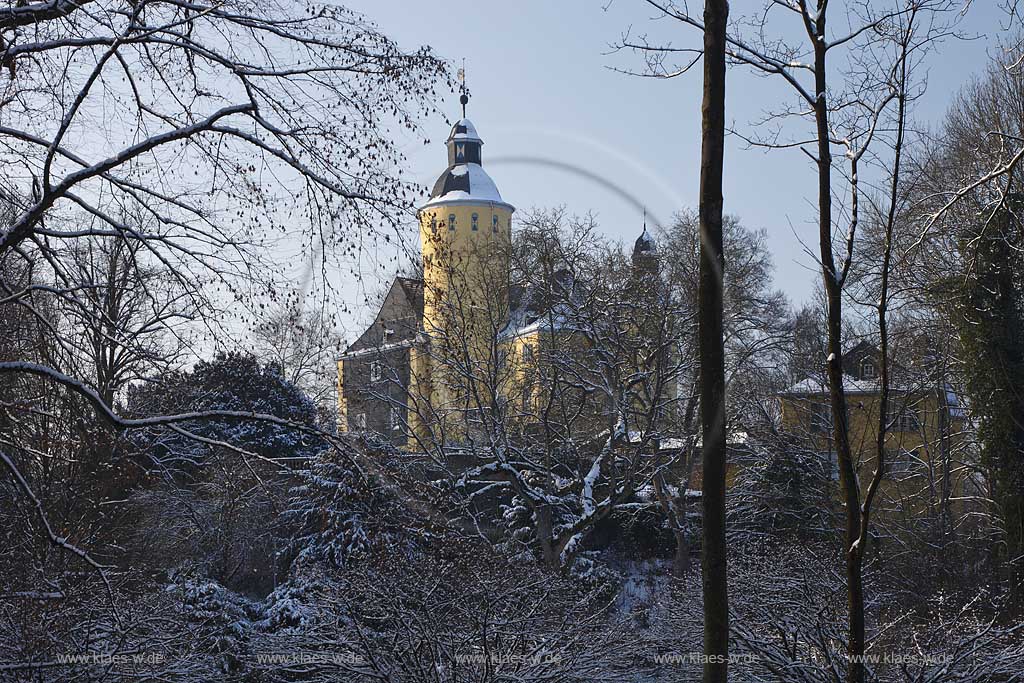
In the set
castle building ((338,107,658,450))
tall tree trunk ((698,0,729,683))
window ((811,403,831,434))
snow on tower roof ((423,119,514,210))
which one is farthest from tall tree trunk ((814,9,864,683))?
snow on tower roof ((423,119,514,210))

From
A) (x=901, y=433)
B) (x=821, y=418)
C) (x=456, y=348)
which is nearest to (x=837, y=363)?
(x=456, y=348)

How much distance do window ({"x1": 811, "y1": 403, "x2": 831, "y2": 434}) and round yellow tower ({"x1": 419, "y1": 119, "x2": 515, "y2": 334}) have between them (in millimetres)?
7418

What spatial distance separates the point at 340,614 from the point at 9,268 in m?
4.49

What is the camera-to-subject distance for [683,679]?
390 inches

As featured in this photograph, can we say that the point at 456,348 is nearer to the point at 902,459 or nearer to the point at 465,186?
the point at 902,459

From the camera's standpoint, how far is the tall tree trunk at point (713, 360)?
18.6 feet

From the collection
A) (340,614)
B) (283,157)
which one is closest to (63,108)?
(283,157)

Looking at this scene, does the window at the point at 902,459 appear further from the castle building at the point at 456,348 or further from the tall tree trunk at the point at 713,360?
the tall tree trunk at the point at 713,360

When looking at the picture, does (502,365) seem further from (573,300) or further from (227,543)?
(227,543)

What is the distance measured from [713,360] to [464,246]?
683 inches

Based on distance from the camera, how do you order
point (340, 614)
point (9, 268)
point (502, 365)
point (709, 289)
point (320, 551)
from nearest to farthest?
1. point (709, 289)
2. point (9, 268)
3. point (340, 614)
4. point (320, 551)
5. point (502, 365)

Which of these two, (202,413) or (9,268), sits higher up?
(9,268)

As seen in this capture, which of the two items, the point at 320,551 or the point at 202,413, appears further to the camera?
the point at 320,551

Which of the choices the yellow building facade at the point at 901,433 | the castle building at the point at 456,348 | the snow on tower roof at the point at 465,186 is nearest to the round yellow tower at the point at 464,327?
the castle building at the point at 456,348
